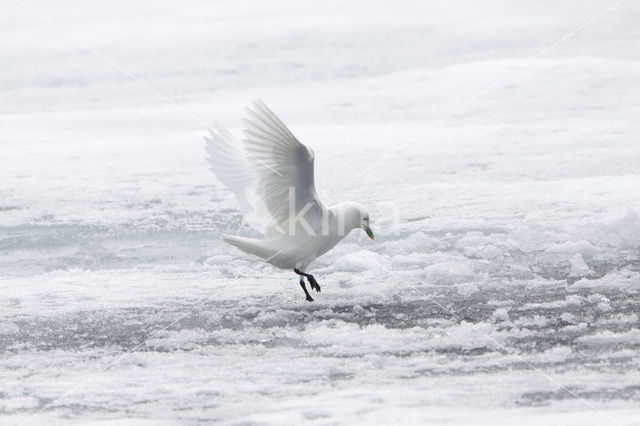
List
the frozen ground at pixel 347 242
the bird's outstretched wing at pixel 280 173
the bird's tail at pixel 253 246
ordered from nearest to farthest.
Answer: the frozen ground at pixel 347 242 < the bird's outstretched wing at pixel 280 173 < the bird's tail at pixel 253 246

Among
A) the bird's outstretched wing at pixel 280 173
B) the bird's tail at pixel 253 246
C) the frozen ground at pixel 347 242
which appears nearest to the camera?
the frozen ground at pixel 347 242

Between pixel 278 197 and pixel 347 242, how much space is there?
1064 mm

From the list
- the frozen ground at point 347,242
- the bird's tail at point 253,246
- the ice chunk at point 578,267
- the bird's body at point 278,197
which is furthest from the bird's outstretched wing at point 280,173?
the ice chunk at point 578,267

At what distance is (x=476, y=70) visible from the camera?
373 inches

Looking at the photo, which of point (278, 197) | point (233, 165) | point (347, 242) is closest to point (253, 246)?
point (278, 197)

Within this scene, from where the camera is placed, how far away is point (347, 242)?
5.20 metres

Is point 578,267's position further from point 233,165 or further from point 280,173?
point 233,165

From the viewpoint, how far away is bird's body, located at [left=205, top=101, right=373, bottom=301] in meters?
4.01

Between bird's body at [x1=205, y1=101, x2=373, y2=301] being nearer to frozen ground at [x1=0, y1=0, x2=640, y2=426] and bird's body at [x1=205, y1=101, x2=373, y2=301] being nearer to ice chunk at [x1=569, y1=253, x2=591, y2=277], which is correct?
frozen ground at [x1=0, y1=0, x2=640, y2=426]

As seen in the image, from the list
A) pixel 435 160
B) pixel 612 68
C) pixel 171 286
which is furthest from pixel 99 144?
pixel 612 68

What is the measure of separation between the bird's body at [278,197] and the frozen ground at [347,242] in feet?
0.83

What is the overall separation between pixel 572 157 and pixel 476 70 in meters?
3.05

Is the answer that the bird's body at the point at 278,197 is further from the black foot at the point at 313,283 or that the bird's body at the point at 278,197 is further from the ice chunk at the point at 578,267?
the ice chunk at the point at 578,267

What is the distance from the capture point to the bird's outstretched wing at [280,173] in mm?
3955
